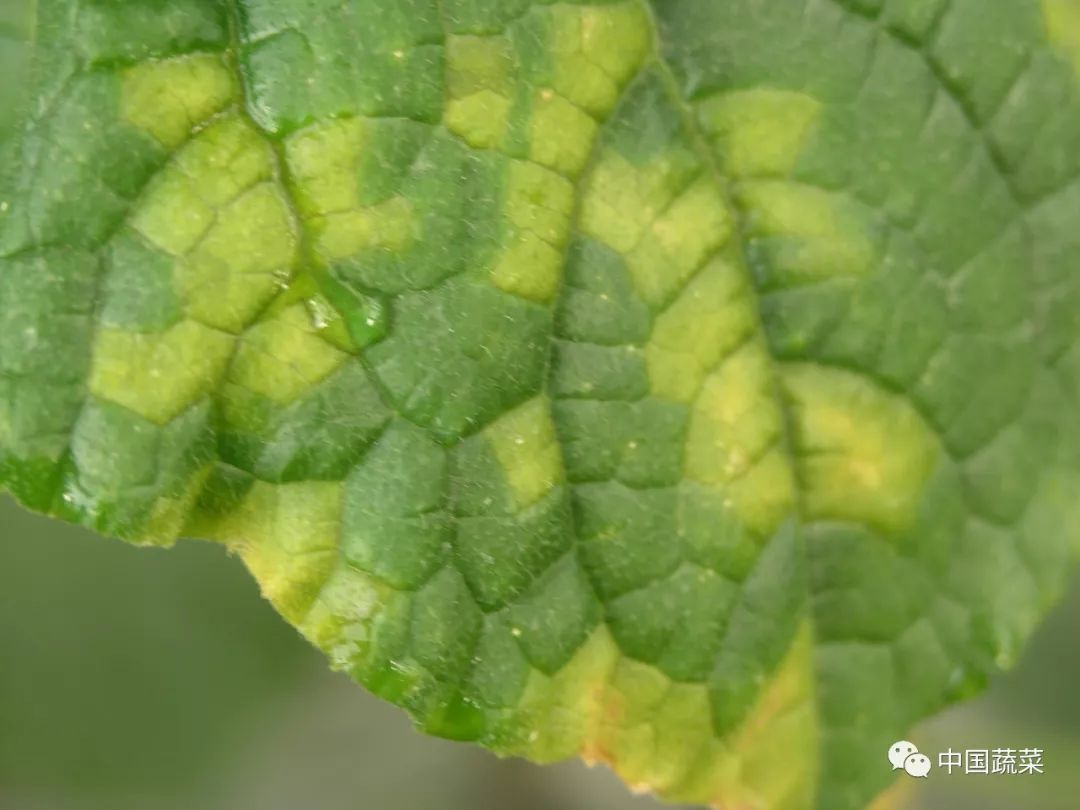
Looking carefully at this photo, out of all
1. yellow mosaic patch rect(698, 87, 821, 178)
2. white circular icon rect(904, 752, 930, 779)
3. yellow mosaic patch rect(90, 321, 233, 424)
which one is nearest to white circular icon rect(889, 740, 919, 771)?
white circular icon rect(904, 752, 930, 779)

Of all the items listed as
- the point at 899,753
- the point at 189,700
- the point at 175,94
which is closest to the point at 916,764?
the point at 899,753

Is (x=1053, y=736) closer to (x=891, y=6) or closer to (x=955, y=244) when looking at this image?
(x=955, y=244)

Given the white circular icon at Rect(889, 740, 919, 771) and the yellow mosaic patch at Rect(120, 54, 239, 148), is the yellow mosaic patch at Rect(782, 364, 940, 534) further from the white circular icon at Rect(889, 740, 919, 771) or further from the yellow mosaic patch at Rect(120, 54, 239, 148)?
the yellow mosaic patch at Rect(120, 54, 239, 148)

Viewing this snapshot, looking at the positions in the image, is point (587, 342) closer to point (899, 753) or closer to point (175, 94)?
point (175, 94)

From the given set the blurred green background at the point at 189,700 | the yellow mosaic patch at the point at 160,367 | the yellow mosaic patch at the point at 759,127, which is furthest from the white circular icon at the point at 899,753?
the blurred green background at the point at 189,700

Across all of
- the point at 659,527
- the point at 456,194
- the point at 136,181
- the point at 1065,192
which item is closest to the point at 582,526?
the point at 659,527
